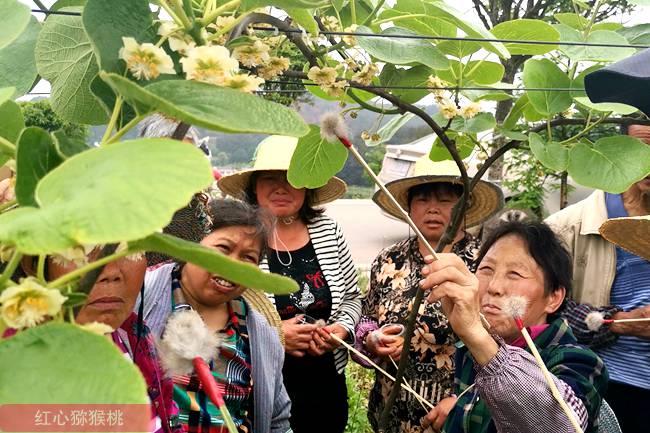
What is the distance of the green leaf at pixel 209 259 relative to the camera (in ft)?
1.53

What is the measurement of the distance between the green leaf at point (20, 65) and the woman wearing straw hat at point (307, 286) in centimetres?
169

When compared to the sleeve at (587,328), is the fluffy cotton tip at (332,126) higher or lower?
higher

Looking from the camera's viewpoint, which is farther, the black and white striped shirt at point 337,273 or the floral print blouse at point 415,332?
the black and white striped shirt at point 337,273

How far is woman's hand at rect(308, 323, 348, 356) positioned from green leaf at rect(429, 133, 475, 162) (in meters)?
0.86

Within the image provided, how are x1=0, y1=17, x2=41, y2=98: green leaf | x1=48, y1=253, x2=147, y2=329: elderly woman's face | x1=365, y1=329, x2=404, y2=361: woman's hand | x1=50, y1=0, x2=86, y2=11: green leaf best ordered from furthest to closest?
x1=365, y1=329, x2=404, y2=361: woman's hand < x1=48, y1=253, x2=147, y2=329: elderly woman's face < x1=50, y1=0, x2=86, y2=11: green leaf < x1=0, y1=17, x2=41, y2=98: green leaf

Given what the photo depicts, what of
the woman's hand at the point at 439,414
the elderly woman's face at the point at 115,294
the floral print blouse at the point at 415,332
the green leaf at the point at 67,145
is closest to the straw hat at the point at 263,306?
the floral print blouse at the point at 415,332

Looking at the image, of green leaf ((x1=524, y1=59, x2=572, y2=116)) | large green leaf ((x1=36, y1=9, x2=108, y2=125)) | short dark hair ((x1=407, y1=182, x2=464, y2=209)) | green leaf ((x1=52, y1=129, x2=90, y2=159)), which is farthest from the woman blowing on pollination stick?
green leaf ((x1=52, y1=129, x2=90, y2=159))

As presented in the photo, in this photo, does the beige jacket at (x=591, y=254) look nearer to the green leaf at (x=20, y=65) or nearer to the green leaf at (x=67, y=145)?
the green leaf at (x=20, y=65)

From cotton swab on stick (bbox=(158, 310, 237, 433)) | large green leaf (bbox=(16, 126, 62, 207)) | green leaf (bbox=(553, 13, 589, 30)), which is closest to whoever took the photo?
large green leaf (bbox=(16, 126, 62, 207))

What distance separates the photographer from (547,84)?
1.36 meters

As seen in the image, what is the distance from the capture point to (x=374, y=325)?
7.87 feet

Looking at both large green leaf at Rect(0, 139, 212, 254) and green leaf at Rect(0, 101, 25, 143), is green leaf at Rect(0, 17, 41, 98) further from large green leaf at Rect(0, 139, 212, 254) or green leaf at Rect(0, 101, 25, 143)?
large green leaf at Rect(0, 139, 212, 254)

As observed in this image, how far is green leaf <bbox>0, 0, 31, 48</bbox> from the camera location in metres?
0.58

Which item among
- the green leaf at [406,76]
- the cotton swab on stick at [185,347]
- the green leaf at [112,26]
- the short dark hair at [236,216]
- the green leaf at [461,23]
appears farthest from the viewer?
the short dark hair at [236,216]
